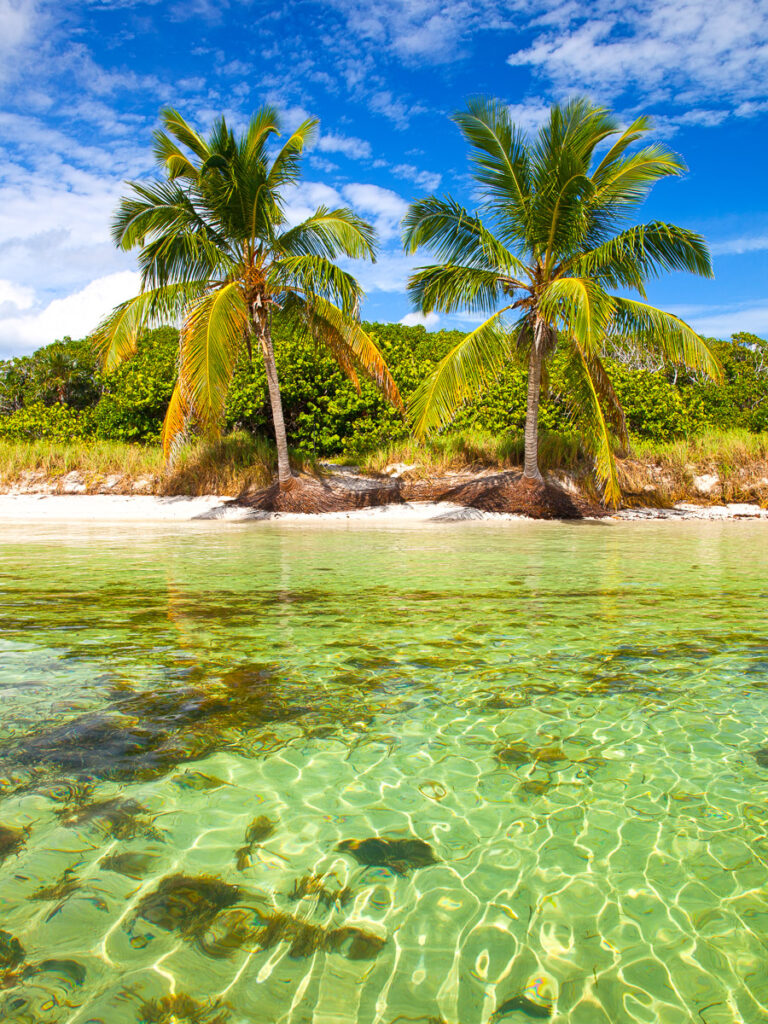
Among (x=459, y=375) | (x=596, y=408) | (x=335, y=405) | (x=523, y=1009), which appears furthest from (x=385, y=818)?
(x=335, y=405)

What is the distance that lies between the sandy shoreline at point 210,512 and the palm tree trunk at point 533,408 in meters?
1.11

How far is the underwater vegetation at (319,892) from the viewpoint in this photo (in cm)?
175

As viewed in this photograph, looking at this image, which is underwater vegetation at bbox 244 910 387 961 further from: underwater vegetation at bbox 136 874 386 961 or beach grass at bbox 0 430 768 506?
beach grass at bbox 0 430 768 506

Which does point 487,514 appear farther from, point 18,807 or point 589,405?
point 18,807

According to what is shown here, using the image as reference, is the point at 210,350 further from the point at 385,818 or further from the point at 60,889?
the point at 60,889

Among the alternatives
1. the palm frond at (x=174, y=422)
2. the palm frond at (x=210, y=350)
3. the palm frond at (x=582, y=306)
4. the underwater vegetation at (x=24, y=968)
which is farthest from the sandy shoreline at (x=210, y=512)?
the underwater vegetation at (x=24, y=968)

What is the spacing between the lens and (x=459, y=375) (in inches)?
490

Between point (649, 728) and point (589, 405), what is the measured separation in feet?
36.7

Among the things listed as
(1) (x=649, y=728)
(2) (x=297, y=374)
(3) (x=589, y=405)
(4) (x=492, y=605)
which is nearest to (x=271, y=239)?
(2) (x=297, y=374)

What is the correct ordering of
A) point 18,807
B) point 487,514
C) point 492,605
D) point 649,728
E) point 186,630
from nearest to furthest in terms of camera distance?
point 18,807 → point 649,728 → point 186,630 → point 492,605 → point 487,514

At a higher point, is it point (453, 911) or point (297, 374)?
point (297, 374)

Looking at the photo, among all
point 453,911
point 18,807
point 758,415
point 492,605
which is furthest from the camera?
point 758,415

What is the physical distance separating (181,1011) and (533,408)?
13082 mm

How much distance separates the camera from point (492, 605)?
202 inches
